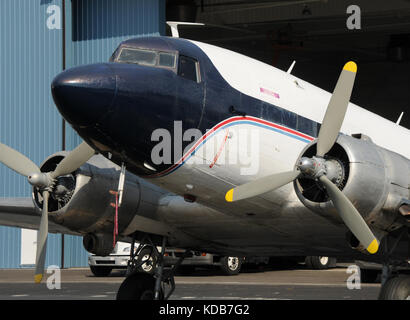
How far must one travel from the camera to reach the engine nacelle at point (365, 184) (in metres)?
10.6

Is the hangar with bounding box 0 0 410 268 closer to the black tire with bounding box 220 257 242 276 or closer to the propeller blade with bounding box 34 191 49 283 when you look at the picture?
the black tire with bounding box 220 257 242 276

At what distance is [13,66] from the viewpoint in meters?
33.7

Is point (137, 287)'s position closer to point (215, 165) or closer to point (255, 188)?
point (215, 165)

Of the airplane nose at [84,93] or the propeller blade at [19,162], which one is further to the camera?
the propeller blade at [19,162]

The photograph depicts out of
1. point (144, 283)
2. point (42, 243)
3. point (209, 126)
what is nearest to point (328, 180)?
point (209, 126)

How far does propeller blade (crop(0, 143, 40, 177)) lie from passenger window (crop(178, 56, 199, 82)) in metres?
3.87

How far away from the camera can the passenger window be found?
1122 centimetres

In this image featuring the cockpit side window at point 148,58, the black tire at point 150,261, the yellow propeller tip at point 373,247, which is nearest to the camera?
the yellow propeller tip at point 373,247

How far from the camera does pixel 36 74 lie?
33.7 m

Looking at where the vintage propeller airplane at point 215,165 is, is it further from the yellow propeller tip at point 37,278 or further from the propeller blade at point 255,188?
the yellow propeller tip at point 37,278

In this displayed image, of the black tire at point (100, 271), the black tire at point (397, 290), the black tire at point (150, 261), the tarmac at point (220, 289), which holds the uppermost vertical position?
the black tire at point (397, 290)

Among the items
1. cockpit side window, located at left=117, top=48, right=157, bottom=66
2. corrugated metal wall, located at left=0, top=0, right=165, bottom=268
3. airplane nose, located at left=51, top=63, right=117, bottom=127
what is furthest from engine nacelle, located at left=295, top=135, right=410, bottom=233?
corrugated metal wall, located at left=0, top=0, right=165, bottom=268

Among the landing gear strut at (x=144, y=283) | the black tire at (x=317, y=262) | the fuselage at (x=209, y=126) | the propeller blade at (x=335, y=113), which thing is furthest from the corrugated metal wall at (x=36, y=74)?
the propeller blade at (x=335, y=113)

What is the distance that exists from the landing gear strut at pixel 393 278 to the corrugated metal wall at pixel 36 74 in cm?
2354
